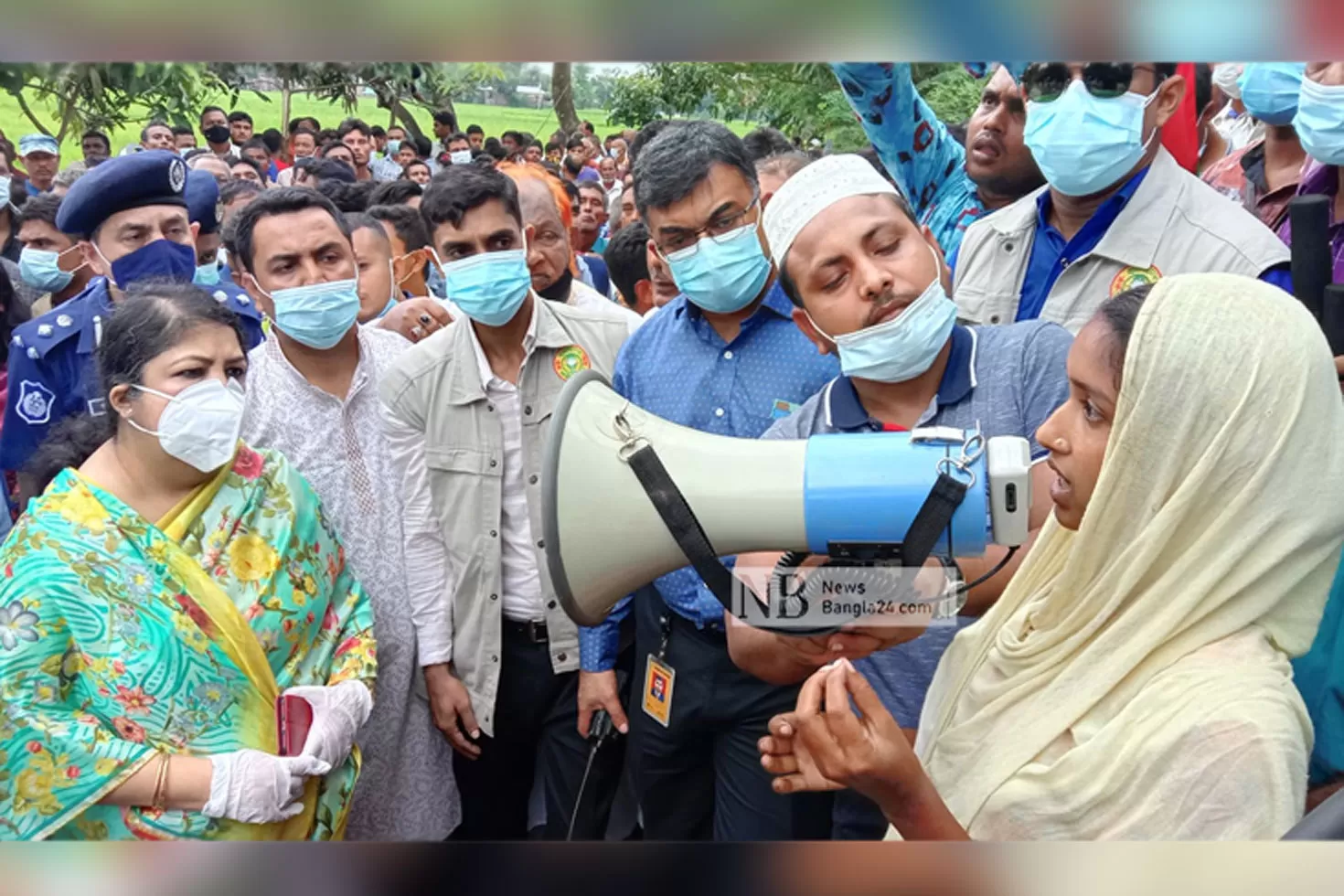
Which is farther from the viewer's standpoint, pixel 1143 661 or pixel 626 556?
pixel 1143 661

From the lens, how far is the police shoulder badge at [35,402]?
116 inches

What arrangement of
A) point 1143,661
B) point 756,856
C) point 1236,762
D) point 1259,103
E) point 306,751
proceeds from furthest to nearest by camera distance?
1. point 1259,103
2. point 306,751
3. point 1143,661
4. point 1236,762
5. point 756,856

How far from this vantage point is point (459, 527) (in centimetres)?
261

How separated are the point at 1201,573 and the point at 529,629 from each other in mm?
1631

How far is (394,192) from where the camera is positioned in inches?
155

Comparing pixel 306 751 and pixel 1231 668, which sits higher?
pixel 1231 668

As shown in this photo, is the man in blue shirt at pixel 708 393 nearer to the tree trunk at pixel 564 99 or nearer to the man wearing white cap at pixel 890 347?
the man wearing white cap at pixel 890 347

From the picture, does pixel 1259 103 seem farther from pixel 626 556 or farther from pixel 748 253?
pixel 626 556

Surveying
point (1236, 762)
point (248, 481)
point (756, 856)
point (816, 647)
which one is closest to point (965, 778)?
point (816, 647)

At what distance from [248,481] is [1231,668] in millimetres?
1770

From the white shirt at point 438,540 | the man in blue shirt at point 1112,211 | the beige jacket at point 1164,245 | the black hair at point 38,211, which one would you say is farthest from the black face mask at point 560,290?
the black hair at point 38,211

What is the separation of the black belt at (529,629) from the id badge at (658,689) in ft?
0.99

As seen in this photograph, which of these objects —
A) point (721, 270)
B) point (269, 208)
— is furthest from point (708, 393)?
point (269, 208)

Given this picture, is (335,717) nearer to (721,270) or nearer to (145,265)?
(721,270)
